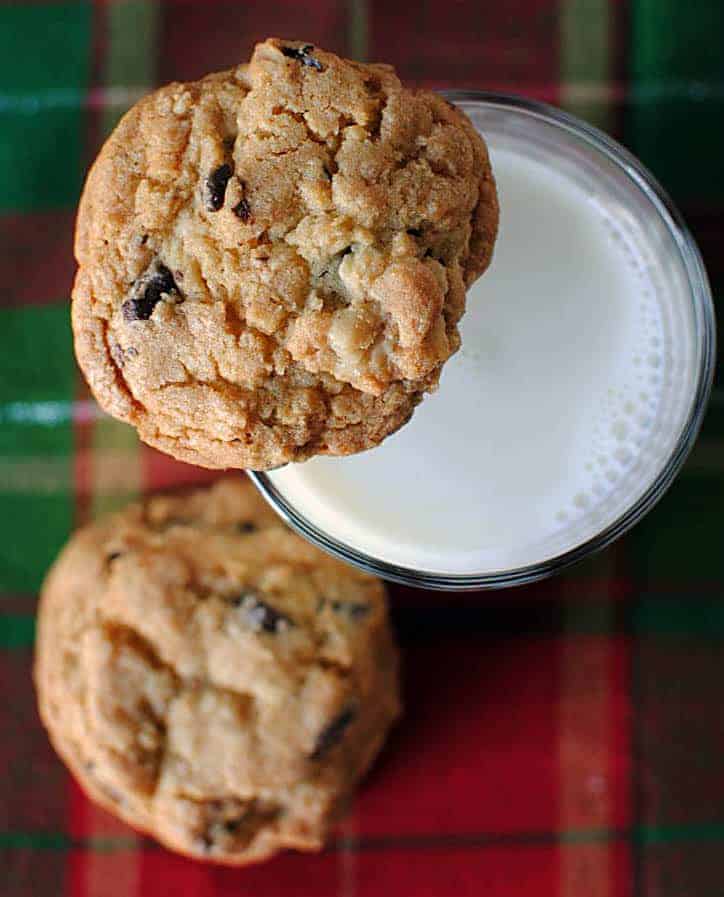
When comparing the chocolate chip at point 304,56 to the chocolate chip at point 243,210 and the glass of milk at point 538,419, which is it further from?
the glass of milk at point 538,419

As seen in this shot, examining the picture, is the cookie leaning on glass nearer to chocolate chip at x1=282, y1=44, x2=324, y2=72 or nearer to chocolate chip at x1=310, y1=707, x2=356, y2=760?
chocolate chip at x1=282, y1=44, x2=324, y2=72

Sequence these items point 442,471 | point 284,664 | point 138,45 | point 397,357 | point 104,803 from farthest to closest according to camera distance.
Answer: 1. point 138,45
2. point 104,803
3. point 284,664
4. point 442,471
5. point 397,357

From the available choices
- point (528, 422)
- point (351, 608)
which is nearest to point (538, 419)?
point (528, 422)

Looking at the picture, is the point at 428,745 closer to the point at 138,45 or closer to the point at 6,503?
the point at 6,503

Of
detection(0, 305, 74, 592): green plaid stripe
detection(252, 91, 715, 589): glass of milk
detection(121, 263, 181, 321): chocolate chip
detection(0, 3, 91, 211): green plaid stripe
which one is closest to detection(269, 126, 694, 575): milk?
detection(252, 91, 715, 589): glass of milk

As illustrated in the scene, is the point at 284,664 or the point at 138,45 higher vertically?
the point at 138,45

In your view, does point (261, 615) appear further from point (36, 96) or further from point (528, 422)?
point (36, 96)

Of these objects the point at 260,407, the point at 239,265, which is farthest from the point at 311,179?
the point at 260,407
